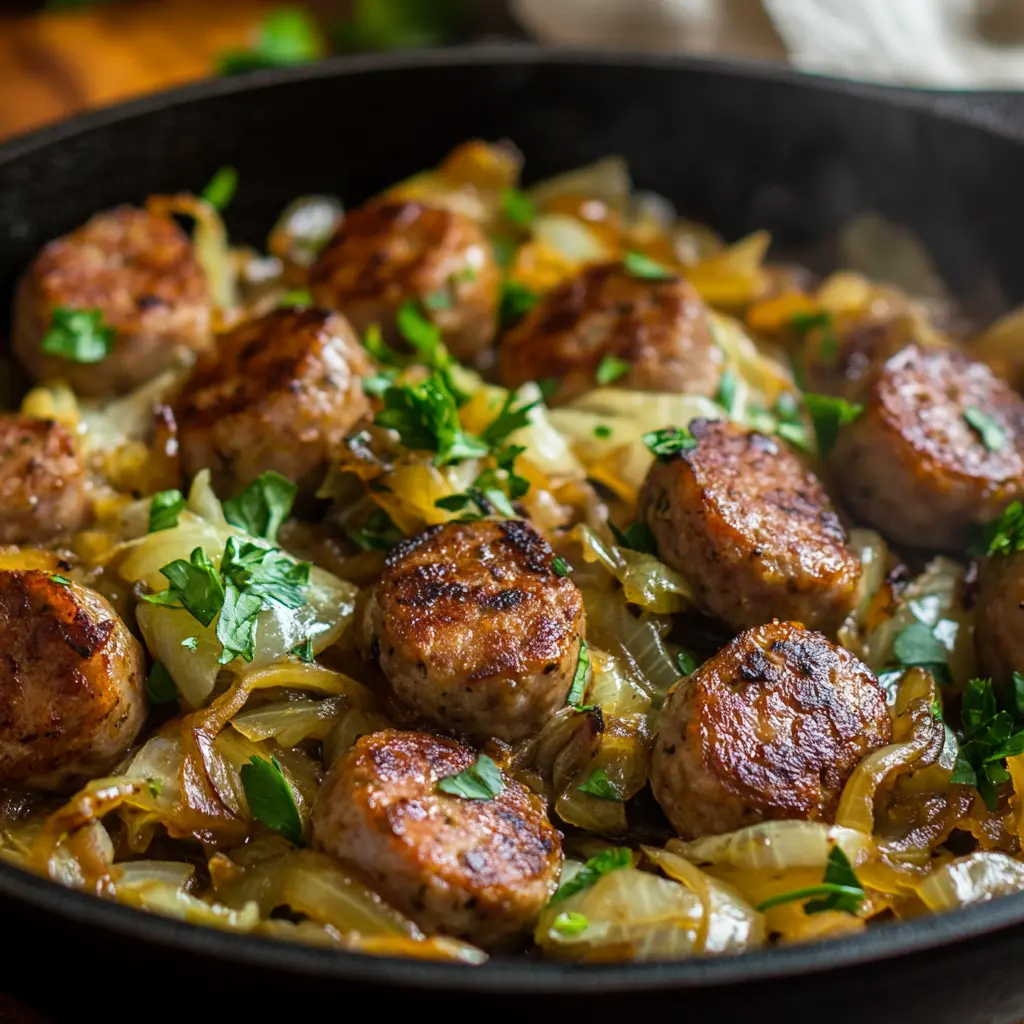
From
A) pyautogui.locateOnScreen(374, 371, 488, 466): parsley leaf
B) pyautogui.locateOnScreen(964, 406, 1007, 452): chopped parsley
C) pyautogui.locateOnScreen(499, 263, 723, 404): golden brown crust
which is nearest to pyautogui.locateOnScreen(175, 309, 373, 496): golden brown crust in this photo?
pyautogui.locateOnScreen(374, 371, 488, 466): parsley leaf

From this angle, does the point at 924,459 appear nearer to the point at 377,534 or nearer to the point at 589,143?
the point at 377,534

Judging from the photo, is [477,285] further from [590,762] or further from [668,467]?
[590,762]

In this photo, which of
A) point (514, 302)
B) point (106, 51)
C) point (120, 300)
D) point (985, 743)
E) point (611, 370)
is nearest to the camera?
point (985, 743)

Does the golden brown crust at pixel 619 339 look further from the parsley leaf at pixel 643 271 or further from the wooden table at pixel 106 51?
the wooden table at pixel 106 51

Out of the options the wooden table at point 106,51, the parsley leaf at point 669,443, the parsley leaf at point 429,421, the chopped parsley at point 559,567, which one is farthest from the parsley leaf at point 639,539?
the wooden table at point 106,51

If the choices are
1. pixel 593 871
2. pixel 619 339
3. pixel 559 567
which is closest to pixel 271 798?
pixel 593 871

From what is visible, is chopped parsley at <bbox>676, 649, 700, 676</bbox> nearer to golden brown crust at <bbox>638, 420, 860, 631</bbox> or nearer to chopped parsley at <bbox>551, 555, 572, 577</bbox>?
golden brown crust at <bbox>638, 420, 860, 631</bbox>
